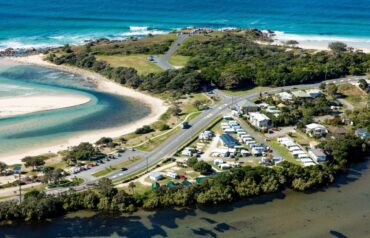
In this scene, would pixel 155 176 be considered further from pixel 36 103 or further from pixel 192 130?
pixel 36 103

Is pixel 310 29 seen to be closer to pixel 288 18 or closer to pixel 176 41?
pixel 288 18

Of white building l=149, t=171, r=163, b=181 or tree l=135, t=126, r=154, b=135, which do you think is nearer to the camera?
white building l=149, t=171, r=163, b=181

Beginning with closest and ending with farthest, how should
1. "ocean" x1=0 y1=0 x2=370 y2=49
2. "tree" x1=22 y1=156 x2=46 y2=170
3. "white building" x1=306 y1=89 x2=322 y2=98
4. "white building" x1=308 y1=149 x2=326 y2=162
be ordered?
"tree" x1=22 y1=156 x2=46 y2=170 → "white building" x1=308 y1=149 x2=326 y2=162 → "white building" x1=306 y1=89 x2=322 y2=98 → "ocean" x1=0 y1=0 x2=370 y2=49

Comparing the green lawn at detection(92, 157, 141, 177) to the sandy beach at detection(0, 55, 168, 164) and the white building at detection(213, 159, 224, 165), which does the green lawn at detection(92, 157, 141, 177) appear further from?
the sandy beach at detection(0, 55, 168, 164)

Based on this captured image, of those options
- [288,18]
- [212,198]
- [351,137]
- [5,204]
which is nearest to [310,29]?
[288,18]

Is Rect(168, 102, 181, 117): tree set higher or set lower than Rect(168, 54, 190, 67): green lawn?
lower

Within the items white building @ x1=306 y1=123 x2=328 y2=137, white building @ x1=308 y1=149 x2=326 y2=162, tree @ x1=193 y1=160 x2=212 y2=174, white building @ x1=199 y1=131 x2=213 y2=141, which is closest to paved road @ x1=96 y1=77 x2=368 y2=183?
white building @ x1=199 y1=131 x2=213 y2=141
